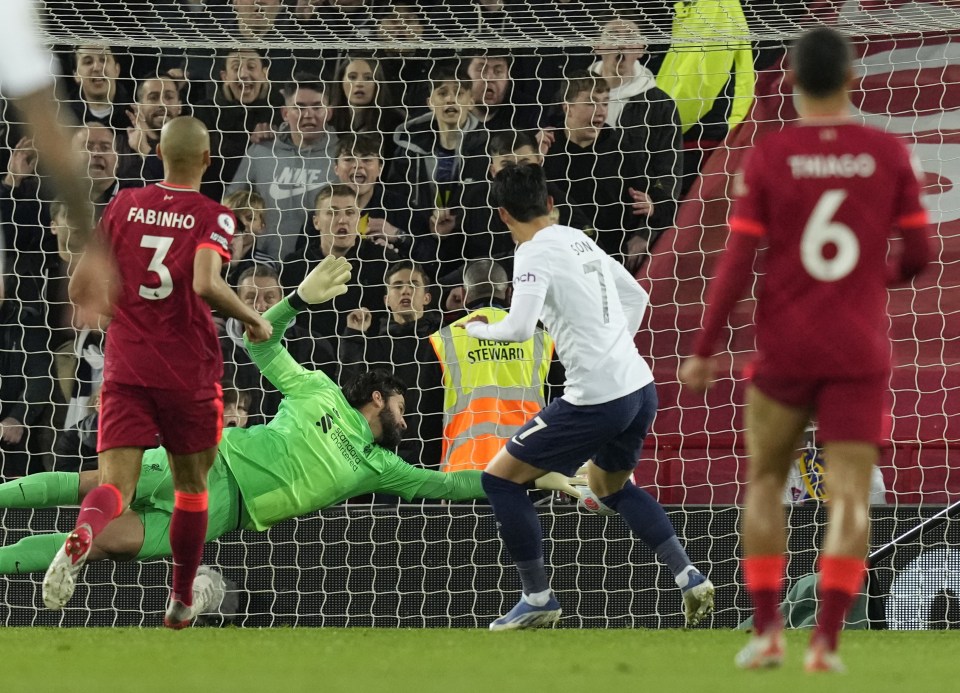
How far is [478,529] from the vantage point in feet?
23.6

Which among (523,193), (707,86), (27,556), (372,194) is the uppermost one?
(707,86)

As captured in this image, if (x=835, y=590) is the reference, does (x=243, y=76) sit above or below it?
above

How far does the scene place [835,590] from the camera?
3744mm

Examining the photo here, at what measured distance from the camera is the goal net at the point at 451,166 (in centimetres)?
837

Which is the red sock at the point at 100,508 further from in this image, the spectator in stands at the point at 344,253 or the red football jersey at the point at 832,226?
the spectator in stands at the point at 344,253

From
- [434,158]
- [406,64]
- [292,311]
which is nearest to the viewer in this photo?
[292,311]

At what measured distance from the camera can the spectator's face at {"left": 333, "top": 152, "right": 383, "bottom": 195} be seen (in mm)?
8930

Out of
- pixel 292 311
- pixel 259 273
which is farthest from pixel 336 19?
pixel 292 311

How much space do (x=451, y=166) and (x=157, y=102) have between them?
1851 millimetres

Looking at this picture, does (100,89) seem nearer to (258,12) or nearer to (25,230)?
(25,230)

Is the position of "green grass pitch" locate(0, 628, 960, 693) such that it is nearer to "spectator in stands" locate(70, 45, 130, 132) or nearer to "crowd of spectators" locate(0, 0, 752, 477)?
"crowd of spectators" locate(0, 0, 752, 477)

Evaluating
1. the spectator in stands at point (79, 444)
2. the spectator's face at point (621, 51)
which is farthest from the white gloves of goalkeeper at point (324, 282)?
the spectator's face at point (621, 51)

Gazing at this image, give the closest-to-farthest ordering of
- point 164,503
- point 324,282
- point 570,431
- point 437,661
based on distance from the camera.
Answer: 1. point 437,661
2. point 570,431
3. point 324,282
4. point 164,503

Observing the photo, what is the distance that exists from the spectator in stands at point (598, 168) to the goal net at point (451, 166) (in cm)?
2
